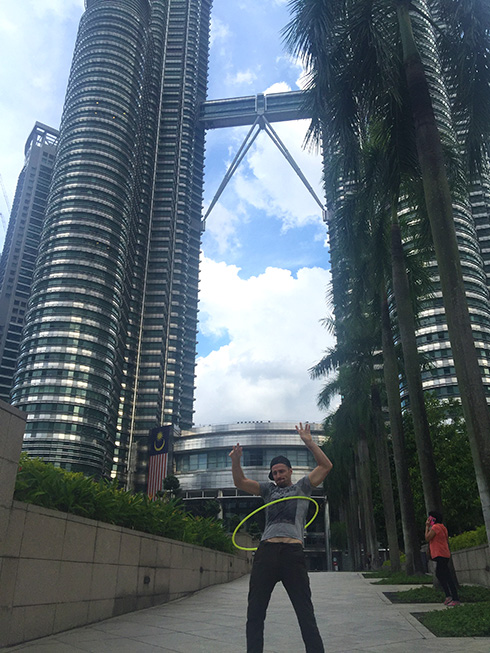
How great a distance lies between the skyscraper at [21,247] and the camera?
6156 inches

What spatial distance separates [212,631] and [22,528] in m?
3.14

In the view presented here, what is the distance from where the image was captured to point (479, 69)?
12.3 m

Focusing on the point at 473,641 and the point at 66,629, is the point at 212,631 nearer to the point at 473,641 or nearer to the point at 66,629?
the point at 66,629

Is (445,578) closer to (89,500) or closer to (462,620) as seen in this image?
(462,620)

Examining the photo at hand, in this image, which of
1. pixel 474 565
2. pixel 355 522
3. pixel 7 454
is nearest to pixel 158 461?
pixel 355 522

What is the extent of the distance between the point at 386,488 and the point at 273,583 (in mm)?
24699

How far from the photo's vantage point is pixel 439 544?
1000 centimetres

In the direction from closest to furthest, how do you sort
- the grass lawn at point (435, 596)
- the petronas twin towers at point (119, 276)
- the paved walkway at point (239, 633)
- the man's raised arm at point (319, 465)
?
1. the man's raised arm at point (319, 465)
2. the paved walkway at point (239, 633)
3. the grass lawn at point (435, 596)
4. the petronas twin towers at point (119, 276)

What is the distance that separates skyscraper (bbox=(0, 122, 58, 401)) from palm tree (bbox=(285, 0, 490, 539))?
516ft

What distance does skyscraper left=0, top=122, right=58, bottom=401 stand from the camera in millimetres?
156375

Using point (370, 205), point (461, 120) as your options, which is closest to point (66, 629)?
point (461, 120)

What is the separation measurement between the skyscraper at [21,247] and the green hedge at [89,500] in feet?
507

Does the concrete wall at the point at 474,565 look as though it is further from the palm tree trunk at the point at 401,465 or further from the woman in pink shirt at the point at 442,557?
the woman in pink shirt at the point at 442,557

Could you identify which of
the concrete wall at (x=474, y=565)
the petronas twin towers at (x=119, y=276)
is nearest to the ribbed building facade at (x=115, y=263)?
the petronas twin towers at (x=119, y=276)
